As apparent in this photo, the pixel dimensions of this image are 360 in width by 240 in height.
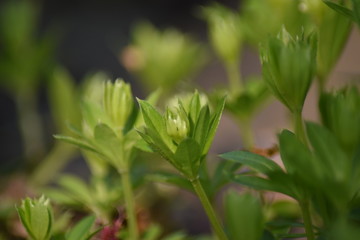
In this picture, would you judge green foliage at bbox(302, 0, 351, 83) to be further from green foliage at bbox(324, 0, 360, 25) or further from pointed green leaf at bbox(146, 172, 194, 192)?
pointed green leaf at bbox(146, 172, 194, 192)

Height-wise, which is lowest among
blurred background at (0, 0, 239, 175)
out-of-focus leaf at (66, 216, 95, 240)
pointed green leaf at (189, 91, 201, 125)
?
out-of-focus leaf at (66, 216, 95, 240)

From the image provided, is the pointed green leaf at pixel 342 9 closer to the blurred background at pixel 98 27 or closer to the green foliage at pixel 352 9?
the green foliage at pixel 352 9

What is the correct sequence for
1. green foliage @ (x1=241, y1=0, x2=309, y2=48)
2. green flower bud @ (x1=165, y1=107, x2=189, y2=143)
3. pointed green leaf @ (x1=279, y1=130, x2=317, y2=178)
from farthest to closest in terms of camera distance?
green foliage @ (x1=241, y1=0, x2=309, y2=48) < green flower bud @ (x1=165, y1=107, x2=189, y2=143) < pointed green leaf @ (x1=279, y1=130, x2=317, y2=178)

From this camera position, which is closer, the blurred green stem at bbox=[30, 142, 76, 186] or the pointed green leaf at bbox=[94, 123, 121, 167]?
the pointed green leaf at bbox=[94, 123, 121, 167]

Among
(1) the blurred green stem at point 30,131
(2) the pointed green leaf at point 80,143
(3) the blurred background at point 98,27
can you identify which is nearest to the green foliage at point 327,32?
(2) the pointed green leaf at point 80,143

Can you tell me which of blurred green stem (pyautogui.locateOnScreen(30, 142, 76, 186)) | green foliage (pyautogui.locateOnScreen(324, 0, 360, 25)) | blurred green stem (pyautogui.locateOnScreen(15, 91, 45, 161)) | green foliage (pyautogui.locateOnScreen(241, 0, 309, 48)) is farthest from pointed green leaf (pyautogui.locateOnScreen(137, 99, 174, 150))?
blurred green stem (pyautogui.locateOnScreen(15, 91, 45, 161))

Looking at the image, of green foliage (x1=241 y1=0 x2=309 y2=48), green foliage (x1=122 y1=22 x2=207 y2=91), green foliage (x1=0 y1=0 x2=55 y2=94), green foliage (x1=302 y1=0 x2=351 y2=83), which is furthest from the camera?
green foliage (x1=0 y1=0 x2=55 y2=94)

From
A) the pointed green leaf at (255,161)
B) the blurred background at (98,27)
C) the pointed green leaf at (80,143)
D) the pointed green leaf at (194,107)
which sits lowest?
the pointed green leaf at (255,161)

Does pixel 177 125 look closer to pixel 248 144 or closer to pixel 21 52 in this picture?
pixel 248 144

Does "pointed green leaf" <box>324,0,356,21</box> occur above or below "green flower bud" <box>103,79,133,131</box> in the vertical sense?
above
